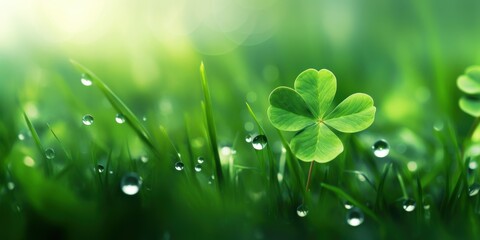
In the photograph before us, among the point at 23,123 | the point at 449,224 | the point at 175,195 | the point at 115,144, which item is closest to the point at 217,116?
the point at 115,144

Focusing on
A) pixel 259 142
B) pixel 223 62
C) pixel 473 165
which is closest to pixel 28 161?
pixel 259 142

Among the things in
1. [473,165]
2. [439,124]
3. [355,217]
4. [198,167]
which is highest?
[439,124]

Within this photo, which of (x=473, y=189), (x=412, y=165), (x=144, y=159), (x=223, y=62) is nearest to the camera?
(x=473, y=189)

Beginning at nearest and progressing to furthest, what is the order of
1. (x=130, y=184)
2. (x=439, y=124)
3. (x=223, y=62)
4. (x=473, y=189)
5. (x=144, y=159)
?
1. (x=130, y=184)
2. (x=473, y=189)
3. (x=144, y=159)
4. (x=439, y=124)
5. (x=223, y=62)

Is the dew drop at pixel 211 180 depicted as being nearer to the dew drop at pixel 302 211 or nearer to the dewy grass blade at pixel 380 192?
the dew drop at pixel 302 211

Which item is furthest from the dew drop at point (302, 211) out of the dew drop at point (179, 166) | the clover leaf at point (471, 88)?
the clover leaf at point (471, 88)

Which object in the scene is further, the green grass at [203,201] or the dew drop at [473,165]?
the dew drop at [473,165]

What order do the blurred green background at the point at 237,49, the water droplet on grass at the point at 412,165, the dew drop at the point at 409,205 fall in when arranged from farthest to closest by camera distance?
the blurred green background at the point at 237,49 → the water droplet on grass at the point at 412,165 → the dew drop at the point at 409,205

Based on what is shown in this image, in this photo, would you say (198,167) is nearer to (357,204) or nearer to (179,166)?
(179,166)
